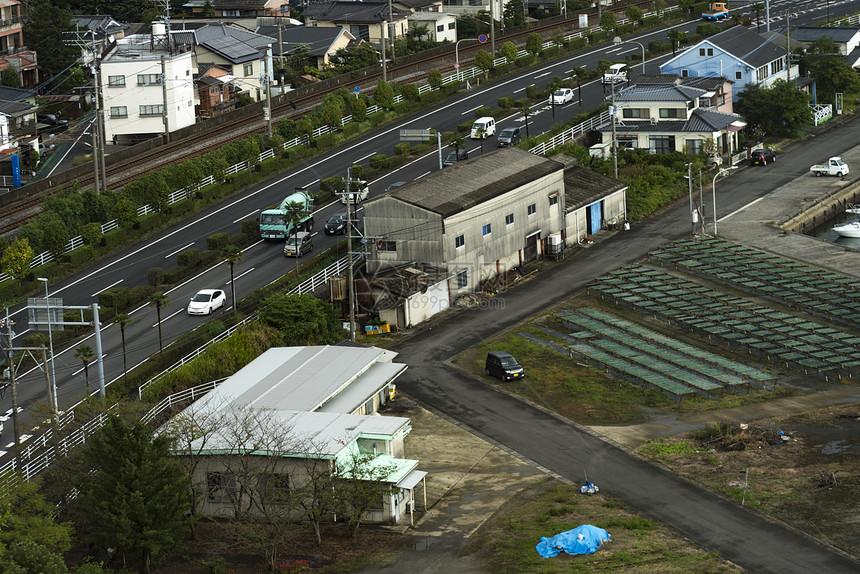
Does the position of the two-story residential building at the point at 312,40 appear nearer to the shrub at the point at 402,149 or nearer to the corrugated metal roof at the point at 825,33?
the shrub at the point at 402,149

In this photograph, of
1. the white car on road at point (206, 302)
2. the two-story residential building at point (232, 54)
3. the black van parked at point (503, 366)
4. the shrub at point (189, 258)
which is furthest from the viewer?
the two-story residential building at point (232, 54)

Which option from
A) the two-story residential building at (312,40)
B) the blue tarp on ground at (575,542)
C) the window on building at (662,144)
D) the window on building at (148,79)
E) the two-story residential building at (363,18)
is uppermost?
the two-story residential building at (363,18)

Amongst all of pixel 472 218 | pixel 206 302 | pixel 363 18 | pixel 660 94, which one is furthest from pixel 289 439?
pixel 363 18

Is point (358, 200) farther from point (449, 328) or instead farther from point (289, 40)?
point (289, 40)

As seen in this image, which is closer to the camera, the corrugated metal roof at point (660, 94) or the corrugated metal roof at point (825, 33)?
the corrugated metal roof at point (660, 94)

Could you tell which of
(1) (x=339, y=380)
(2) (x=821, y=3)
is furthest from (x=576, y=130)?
(2) (x=821, y=3)

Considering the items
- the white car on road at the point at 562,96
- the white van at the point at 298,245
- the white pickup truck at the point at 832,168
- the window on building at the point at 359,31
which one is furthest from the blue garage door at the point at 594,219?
the window on building at the point at 359,31
